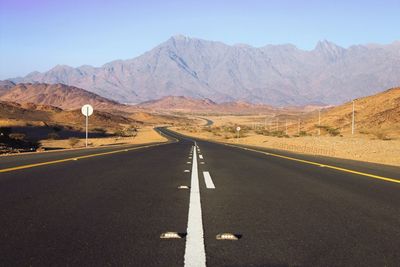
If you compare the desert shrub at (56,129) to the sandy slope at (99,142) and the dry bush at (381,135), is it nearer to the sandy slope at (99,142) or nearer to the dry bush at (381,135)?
the sandy slope at (99,142)

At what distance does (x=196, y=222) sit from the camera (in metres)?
5.77

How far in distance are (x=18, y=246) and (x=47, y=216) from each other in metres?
1.42

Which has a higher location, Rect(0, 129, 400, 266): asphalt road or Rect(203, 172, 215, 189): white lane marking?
Rect(0, 129, 400, 266): asphalt road

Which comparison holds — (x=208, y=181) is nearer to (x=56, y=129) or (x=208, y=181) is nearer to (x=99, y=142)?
(x=99, y=142)

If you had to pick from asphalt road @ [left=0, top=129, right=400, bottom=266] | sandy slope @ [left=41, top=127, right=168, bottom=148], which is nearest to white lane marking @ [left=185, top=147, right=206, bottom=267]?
asphalt road @ [left=0, top=129, right=400, bottom=266]

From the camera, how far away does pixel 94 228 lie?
5352 mm

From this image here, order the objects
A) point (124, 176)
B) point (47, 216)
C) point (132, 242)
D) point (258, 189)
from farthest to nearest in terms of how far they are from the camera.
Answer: point (124, 176)
point (258, 189)
point (47, 216)
point (132, 242)

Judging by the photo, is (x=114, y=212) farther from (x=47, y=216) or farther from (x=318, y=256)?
(x=318, y=256)

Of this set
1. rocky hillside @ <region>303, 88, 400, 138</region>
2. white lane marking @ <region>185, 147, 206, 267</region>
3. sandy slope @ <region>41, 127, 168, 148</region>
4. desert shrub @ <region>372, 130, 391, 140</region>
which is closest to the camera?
white lane marking @ <region>185, 147, 206, 267</region>

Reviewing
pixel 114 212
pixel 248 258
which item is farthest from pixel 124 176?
pixel 248 258

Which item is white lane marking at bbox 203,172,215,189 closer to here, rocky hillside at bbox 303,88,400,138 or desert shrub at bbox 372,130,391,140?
desert shrub at bbox 372,130,391,140

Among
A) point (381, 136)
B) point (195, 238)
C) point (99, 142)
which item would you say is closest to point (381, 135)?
point (381, 136)

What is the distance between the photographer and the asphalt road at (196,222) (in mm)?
4320

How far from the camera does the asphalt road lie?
4.32 metres
